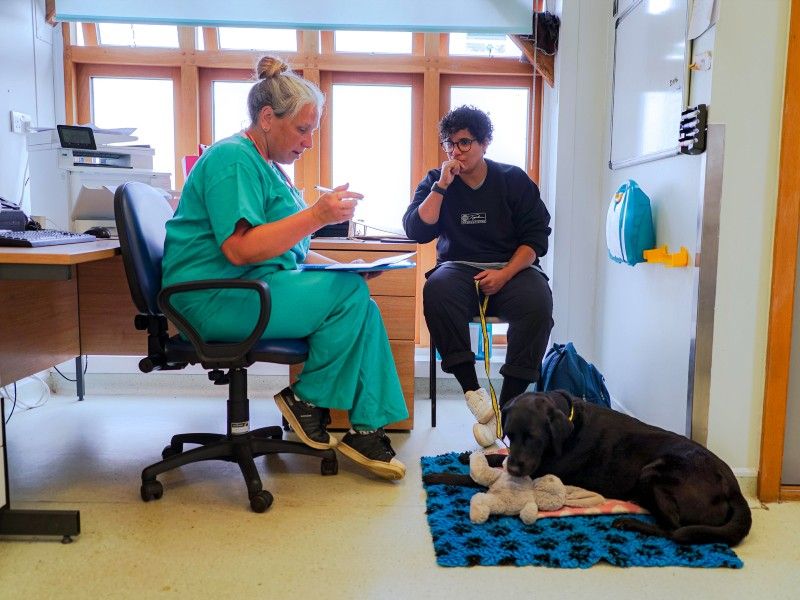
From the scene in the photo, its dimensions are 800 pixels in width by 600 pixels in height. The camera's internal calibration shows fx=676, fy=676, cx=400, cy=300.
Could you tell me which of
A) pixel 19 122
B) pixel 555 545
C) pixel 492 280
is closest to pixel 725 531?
pixel 555 545

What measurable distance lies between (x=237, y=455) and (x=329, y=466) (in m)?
0.28

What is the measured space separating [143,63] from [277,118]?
63.0 inches

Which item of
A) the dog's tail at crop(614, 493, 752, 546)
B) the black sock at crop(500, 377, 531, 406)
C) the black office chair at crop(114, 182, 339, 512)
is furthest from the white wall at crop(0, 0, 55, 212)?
the dog's tail at crop(614, 493, 752, 546)

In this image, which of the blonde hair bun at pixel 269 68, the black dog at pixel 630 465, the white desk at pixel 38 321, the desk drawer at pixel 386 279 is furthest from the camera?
the desk drawer at pixel 386 279

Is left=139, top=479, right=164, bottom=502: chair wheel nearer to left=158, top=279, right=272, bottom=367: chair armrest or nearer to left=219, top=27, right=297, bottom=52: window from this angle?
left=158, top=279, right=272, bottom=367: chair armrest

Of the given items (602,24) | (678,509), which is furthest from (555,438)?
(602,24)

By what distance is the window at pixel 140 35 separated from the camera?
3.08 m

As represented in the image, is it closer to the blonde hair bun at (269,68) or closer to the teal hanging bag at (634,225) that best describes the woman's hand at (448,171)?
the teal hanging bag at (634,225)

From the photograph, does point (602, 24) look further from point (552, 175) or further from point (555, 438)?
point (555, 438)

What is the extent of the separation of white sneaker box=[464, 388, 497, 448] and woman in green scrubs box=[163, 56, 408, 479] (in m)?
0.40

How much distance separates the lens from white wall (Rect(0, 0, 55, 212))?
2639 mm

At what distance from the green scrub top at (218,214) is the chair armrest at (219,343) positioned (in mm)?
40

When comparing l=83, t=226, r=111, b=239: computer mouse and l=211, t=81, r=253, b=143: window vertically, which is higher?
l=211, t=81, r=253, b=143: window

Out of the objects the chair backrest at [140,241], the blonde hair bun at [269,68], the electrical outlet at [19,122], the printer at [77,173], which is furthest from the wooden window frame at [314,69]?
the chair backrest at [140,241]
